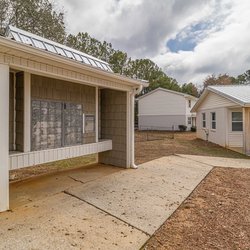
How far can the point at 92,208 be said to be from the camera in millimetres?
4473

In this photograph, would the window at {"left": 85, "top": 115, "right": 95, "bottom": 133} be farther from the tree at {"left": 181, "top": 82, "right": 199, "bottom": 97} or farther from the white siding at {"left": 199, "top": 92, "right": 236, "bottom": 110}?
the tree at {"left": 181, "top": 82, "right": 199, "bottom": 97}

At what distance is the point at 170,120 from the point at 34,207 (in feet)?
92.9

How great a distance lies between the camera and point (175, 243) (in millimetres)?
3396

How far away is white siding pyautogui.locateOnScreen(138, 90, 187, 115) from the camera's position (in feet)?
102

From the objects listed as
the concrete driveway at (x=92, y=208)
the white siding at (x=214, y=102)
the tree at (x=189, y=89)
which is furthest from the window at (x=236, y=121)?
the tree at (x=189, y=89)

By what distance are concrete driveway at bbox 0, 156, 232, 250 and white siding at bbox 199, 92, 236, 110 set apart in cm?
881

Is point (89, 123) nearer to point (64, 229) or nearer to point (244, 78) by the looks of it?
point (64, 229)

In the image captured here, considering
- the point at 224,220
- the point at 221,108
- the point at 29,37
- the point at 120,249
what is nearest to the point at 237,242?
the point at 224,220

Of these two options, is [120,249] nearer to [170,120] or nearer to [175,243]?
[175,243]

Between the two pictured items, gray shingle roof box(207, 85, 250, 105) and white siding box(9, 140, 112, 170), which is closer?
white siding box(9, 140, 112, 170)

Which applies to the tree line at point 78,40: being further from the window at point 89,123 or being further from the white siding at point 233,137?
the white siding at point 233,137

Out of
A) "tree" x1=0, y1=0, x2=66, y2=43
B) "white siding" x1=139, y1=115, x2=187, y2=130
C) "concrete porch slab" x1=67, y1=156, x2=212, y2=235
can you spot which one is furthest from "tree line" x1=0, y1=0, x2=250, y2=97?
"concrete porch slab" x1=67, y1=156, x2=212, y2=235

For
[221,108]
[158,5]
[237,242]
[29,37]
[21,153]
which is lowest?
[237,242]

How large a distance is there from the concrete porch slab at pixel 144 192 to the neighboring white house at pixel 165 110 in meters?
23.3
